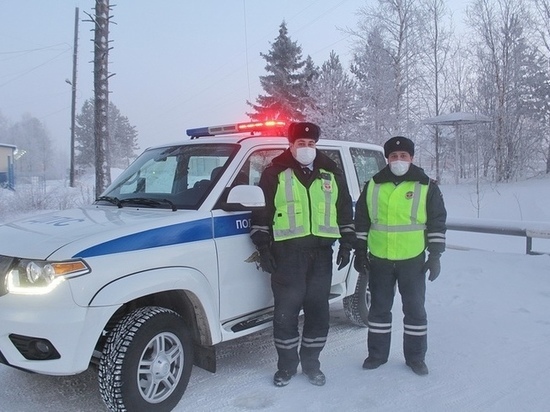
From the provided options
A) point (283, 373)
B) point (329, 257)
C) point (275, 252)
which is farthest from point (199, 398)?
point (329, 257)

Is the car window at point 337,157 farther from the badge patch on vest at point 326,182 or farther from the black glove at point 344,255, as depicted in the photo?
the black glove at point 344,255

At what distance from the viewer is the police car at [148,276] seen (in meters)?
2.80

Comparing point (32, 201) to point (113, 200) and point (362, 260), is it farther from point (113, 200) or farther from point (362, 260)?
point (362, 260)

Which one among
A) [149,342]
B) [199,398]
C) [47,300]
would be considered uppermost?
[47,300]

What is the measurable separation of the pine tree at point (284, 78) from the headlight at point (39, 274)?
2849cm

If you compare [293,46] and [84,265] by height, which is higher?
[293,46]

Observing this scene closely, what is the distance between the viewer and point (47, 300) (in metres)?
2.78

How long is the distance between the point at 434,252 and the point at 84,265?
2.62 m

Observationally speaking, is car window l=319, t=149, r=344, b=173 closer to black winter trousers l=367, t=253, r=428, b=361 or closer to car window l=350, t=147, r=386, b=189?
car window l=350, t=147, r=386, b=189

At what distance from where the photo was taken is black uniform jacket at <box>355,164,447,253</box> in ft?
12.8

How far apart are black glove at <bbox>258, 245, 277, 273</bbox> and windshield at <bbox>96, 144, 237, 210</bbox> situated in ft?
1.93

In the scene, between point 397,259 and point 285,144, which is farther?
point 285,144

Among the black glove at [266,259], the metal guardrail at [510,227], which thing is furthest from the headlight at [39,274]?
the metal guardrail at [510,227]

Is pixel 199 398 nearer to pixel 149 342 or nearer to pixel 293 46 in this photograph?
pixel 149 342
